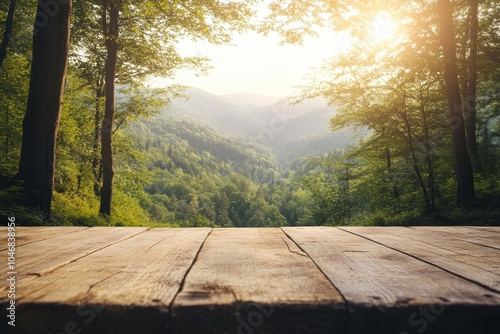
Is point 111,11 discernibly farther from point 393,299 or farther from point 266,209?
point 266,209

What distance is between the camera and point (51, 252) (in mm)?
1337

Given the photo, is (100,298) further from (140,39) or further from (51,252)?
(140,39)

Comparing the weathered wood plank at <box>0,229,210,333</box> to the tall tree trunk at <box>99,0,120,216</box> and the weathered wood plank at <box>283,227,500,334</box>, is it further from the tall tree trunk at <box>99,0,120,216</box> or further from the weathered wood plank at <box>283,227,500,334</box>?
the tall tree trunk at <box>99,0,120,216</box>

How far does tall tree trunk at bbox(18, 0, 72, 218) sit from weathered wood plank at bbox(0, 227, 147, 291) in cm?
408

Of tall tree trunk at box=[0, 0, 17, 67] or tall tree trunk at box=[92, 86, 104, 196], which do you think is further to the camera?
tall tree trunk at box=[92, 86, 104, 196]

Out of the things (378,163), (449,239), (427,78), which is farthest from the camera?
(378,163)

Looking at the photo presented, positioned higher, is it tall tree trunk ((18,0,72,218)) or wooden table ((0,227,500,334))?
tall tree trunk ((18,0,72,218))

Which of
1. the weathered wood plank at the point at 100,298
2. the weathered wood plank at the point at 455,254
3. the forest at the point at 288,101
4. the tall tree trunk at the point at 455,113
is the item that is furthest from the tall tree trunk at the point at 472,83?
the weathered wood plank at the point at 100,298

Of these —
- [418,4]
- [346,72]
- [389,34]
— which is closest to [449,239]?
[389,34]

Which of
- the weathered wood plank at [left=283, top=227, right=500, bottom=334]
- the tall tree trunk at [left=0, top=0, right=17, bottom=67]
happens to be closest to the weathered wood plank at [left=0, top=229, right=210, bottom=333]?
the weathered wood plank at [left=283, top=227, right=500, bottom=334]

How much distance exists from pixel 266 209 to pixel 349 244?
87024 mm

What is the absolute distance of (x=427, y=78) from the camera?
28.7 ft

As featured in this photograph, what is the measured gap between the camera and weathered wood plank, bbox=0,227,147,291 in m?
1.04

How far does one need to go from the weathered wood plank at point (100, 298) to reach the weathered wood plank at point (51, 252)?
0.07 meters
